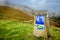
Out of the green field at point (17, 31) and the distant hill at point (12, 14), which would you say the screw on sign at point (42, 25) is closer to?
the green field at point (17, 31)

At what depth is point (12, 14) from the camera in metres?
5.18

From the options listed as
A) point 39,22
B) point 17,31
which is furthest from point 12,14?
point 39,22

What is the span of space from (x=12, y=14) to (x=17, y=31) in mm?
798

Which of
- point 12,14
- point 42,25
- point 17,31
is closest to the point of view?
point 42,25

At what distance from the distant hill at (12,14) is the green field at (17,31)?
0.55 feet

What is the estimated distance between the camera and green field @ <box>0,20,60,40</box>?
4348mm

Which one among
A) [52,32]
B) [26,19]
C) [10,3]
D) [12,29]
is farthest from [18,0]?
[52,32]

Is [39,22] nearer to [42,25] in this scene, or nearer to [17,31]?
[42,25]

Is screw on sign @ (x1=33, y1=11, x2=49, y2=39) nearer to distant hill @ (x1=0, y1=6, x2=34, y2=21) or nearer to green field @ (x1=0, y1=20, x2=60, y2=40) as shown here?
green field @ (x1=0, y1=20, x2=60, y2=40)

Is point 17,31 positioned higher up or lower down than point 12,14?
lower down

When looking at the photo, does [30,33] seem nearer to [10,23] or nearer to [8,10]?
[10,23]

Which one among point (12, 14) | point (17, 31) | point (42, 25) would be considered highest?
point (12, 14)

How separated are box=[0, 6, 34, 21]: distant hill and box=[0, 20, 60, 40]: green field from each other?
0.55 ft

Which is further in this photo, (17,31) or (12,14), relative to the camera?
(12,14)
